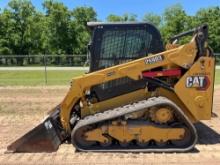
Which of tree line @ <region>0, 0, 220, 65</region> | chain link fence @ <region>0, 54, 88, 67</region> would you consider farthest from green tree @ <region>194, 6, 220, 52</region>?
chain link fence @ <region>0, 54, 88, 67</region>

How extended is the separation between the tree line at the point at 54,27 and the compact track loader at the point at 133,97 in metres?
44.7

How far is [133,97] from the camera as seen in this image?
988 centimetres

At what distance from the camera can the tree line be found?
2189 inches

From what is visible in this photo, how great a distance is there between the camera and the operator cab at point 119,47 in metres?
9.83

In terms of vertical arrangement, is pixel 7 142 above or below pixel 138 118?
below

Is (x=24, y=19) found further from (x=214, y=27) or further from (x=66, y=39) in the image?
(x=214, y=27)

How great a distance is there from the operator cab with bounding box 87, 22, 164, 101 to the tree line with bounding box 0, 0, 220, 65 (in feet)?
146

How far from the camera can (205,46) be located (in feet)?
31.3

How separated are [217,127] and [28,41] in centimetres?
4874

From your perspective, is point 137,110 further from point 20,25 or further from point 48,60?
point 20,25

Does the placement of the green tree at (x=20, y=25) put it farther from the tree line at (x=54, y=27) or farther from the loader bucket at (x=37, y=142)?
the loader bucket at (x=37, y=142)

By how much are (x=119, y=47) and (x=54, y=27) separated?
46343 millimetres

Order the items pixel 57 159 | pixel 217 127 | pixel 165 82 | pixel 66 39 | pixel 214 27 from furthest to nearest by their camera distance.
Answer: pixel 214 27 → pixel 66 39 → pixel 217 127 → pixel 165 82 → pixel 57 159

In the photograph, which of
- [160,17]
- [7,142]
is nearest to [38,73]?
[7,142]
